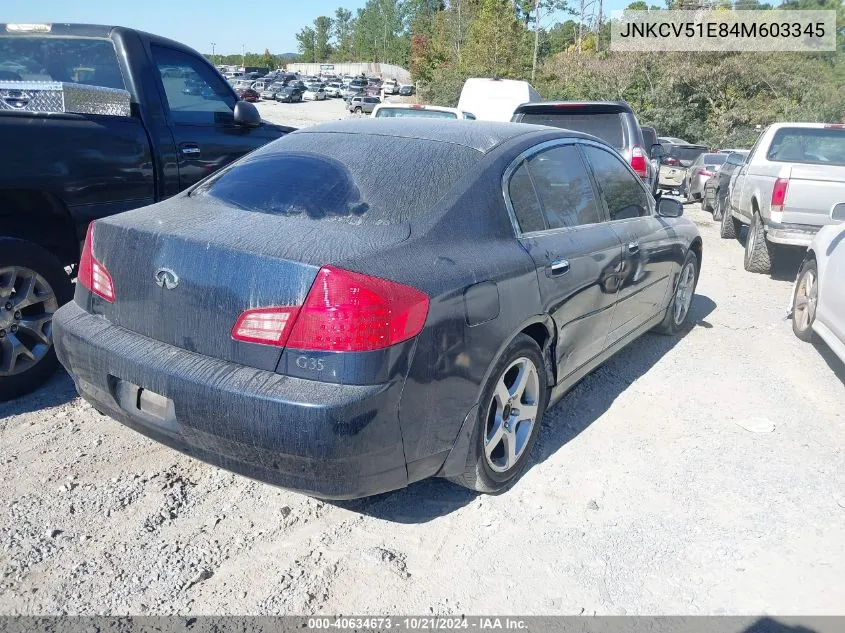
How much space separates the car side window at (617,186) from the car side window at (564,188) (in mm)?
167

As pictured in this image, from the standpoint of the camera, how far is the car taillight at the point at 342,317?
2426 mm

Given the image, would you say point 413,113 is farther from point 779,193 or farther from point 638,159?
point 779,193

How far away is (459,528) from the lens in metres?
3.09

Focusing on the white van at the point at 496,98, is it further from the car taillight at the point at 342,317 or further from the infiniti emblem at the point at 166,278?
the car taillight at the point at 342,317

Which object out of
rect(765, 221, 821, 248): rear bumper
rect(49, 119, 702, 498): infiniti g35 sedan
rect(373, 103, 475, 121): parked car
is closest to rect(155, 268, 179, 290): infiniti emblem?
rect(49, 119, 702, 498): infiniti g35 sedan

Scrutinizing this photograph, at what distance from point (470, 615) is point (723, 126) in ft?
108

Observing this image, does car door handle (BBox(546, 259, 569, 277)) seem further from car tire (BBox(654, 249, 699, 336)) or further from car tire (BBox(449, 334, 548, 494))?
car tire (BBox(654, 249, 699, 336))

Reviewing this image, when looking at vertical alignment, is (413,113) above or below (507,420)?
above

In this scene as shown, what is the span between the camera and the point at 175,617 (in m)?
2.47

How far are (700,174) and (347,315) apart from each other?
1506 centimetres

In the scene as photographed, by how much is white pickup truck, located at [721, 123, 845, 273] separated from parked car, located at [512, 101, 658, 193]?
Result: 52.5 inches

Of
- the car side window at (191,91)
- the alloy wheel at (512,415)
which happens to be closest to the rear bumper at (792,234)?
the alloy wheel at (512,415)

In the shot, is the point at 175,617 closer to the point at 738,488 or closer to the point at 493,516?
the point at 493,516

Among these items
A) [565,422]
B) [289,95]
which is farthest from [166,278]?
[289,95]
